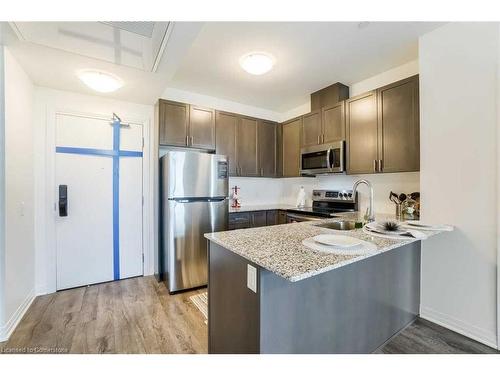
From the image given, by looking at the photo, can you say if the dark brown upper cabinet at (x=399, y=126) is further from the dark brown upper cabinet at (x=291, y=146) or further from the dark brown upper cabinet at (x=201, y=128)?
the dark brown upper cabinet at (x=201, y=128)

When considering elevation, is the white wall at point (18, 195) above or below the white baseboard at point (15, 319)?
above

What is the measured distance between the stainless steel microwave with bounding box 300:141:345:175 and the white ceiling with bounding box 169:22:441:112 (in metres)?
0.84

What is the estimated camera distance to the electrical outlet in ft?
3.59

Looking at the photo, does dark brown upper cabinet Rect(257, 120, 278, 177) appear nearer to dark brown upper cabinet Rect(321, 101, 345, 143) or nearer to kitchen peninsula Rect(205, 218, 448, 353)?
dark brown upper cabinet Rect(321, 101, 345, 143)

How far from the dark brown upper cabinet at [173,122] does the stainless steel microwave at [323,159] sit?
1.70 meters

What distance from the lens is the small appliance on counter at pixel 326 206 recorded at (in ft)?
9.90

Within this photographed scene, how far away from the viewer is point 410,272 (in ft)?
6.47

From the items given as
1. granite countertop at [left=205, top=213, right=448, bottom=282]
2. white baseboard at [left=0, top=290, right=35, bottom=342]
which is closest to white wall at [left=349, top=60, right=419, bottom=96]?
granite countertop at [left=205, top=213, right=448, bottom=282]

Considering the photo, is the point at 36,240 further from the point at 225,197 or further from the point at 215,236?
the point at 215,236

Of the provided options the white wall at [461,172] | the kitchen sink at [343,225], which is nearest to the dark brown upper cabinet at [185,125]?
the kitchen sink at [343,225]

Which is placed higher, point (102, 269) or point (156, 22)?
point (156, 22)
